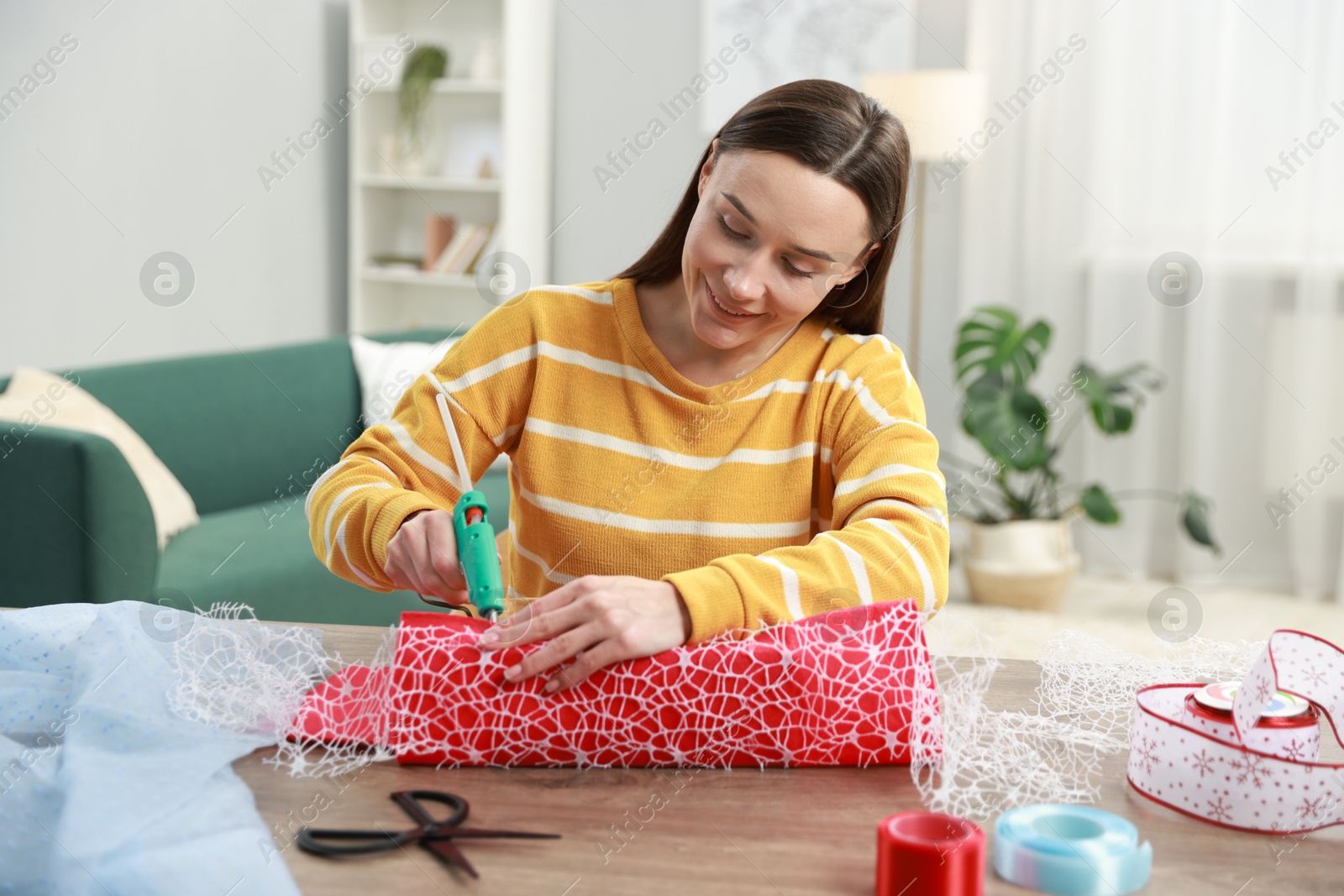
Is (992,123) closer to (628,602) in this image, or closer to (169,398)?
(169,398)

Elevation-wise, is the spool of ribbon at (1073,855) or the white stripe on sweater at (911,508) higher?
the white stripe on sweater at (911,508)

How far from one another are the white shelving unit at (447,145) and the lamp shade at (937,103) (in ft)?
4.68

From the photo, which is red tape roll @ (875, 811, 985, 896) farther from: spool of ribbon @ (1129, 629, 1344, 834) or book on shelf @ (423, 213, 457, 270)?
book on shelf @ (423, 213, 457, 270)

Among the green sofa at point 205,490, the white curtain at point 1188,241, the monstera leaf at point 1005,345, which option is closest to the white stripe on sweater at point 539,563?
the green sofa at point 205,490

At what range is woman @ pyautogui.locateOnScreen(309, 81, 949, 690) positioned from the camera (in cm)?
107

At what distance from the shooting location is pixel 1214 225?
3717 millimetres

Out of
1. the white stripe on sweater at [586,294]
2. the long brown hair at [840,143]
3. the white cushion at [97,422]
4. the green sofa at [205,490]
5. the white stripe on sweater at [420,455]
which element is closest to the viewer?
the long brown hair at [840,143]

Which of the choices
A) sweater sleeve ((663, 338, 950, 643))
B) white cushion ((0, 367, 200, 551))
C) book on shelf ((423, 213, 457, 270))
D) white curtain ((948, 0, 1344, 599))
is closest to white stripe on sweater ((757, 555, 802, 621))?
sweater sleeve ((663, 338, 950, 643))

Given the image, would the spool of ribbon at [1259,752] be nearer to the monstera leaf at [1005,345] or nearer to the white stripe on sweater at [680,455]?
the white stripe on sweater at [680,455]

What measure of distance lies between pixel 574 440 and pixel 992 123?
9.97ft

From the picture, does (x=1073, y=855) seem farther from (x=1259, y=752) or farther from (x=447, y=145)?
(x=447, y=145)

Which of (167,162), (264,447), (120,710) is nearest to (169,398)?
(264,447)

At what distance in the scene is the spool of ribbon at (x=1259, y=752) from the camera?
2.48 ft

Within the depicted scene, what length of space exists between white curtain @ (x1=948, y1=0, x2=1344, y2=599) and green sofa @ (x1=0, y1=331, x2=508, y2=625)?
6.54ft
